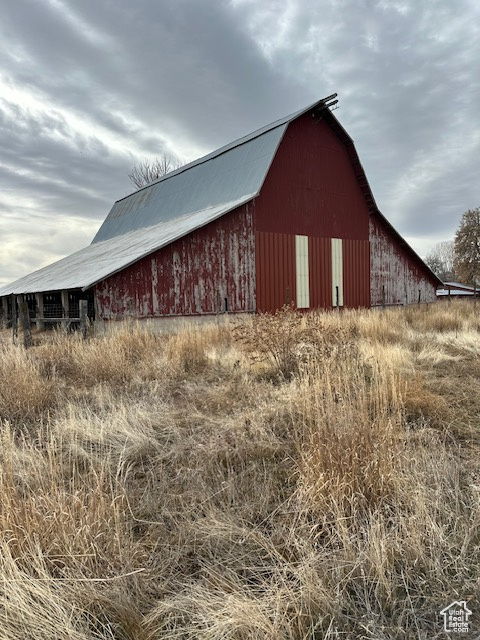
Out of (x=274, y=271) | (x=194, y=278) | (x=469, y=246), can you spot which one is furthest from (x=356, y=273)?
(x=469, y=246)

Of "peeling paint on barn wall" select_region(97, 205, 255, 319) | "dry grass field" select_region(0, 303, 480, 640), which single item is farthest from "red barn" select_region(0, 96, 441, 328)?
"dry grass field" select_region(0, 303, 480, 640)

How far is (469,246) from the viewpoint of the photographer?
47.9 m

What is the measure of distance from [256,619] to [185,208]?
19.6 meters

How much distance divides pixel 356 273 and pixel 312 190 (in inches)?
174

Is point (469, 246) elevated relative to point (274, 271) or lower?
elevated

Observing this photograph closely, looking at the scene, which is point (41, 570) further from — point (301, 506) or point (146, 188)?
point (146, 188)

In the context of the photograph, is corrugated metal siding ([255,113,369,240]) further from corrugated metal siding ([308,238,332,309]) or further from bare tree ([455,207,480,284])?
bare tree ([455,207,480,284])

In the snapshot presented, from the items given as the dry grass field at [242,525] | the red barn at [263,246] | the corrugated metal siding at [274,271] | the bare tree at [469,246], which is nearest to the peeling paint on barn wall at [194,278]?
the red barn at [263,246]

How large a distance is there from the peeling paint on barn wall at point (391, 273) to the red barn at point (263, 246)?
54mm

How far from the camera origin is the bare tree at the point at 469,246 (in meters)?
47.4

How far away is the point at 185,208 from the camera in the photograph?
20.0m

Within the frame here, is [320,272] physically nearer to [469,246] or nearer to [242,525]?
[242,525]

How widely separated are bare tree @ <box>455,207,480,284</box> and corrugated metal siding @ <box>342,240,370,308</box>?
1363 inches

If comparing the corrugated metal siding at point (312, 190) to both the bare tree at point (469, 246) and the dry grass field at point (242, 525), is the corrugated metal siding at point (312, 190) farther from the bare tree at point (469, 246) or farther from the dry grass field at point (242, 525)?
the bare tree at point (469, 246)
